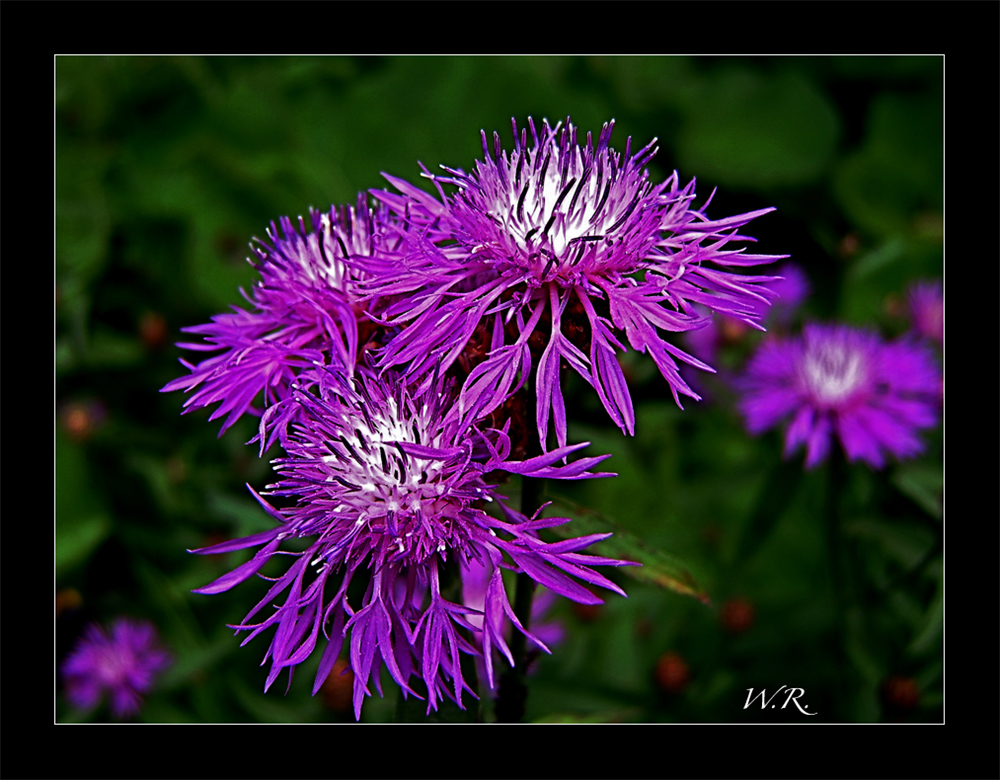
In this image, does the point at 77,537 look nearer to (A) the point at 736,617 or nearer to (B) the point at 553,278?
(A) the point at 736,617

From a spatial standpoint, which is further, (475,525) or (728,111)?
(728,111)

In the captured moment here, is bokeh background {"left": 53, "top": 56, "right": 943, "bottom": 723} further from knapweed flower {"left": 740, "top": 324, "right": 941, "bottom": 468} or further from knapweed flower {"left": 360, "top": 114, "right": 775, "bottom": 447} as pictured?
knapweed flower {"left": 360, "top": 114, "right": 775, "bottom": 447}

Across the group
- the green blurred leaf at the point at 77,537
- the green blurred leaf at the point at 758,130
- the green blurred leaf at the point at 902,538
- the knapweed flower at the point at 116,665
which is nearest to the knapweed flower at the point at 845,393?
the green blurred leaf at the point at 902,538

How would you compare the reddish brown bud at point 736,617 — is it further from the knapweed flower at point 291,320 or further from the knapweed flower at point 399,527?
the knapweed flower at point 291,320

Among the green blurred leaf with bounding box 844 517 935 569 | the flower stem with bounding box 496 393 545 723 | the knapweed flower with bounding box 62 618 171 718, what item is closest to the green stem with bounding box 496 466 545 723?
the flower stem with bounding box 496 393 545 723
